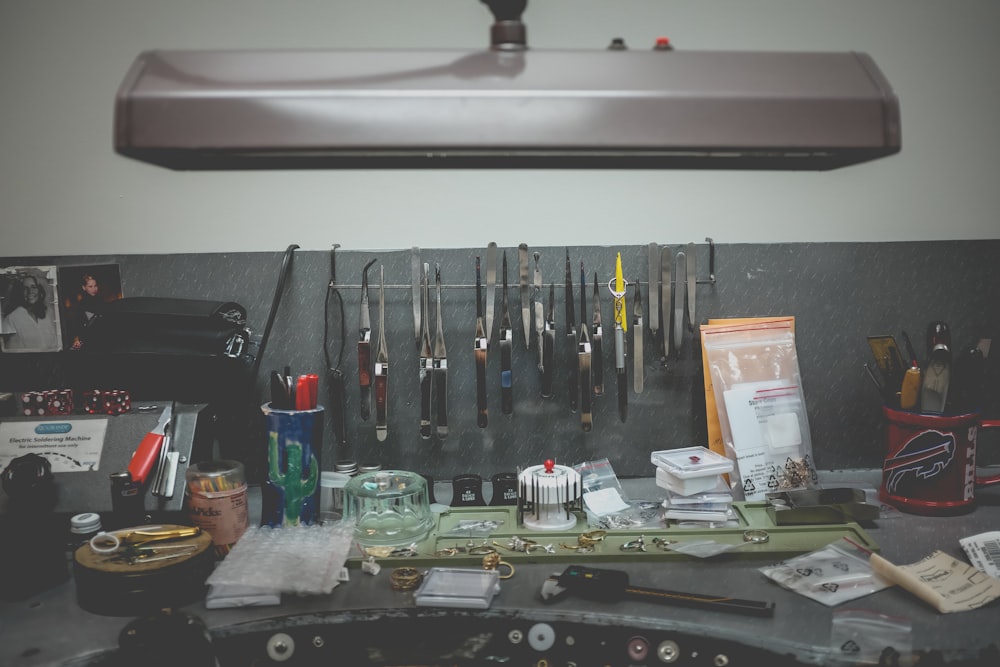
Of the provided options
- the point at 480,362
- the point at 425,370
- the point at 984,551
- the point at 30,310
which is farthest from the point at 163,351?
the point at 984,551

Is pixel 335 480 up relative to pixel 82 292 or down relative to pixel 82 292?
down

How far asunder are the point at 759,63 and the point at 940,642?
87 cm

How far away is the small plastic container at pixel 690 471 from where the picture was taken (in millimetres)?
1528

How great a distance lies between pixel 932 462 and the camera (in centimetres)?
157

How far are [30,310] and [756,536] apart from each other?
5.60 ft

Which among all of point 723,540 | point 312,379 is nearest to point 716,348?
point 723,540

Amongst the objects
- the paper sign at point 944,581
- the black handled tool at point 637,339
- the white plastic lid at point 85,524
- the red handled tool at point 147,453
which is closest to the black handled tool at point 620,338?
the black handled tool at point 637,339

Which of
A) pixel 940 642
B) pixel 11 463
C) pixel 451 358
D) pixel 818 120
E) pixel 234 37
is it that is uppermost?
pixel 234 37

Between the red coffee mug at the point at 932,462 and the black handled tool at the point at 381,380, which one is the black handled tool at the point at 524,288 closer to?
the black handled tool at the point at 381,380

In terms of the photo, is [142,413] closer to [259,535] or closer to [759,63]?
[259,535]

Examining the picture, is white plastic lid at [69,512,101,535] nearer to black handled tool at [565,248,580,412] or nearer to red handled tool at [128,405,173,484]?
red handled tool at [128,405,173,484]

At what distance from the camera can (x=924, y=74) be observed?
6.05 feet

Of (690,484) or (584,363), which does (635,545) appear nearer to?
(690,484)

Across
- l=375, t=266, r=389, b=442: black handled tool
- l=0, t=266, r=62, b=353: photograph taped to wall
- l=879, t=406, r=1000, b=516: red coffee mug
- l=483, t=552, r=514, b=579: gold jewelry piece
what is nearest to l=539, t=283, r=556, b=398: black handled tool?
l=375, t=266, r=389, b=442: black handled tool
